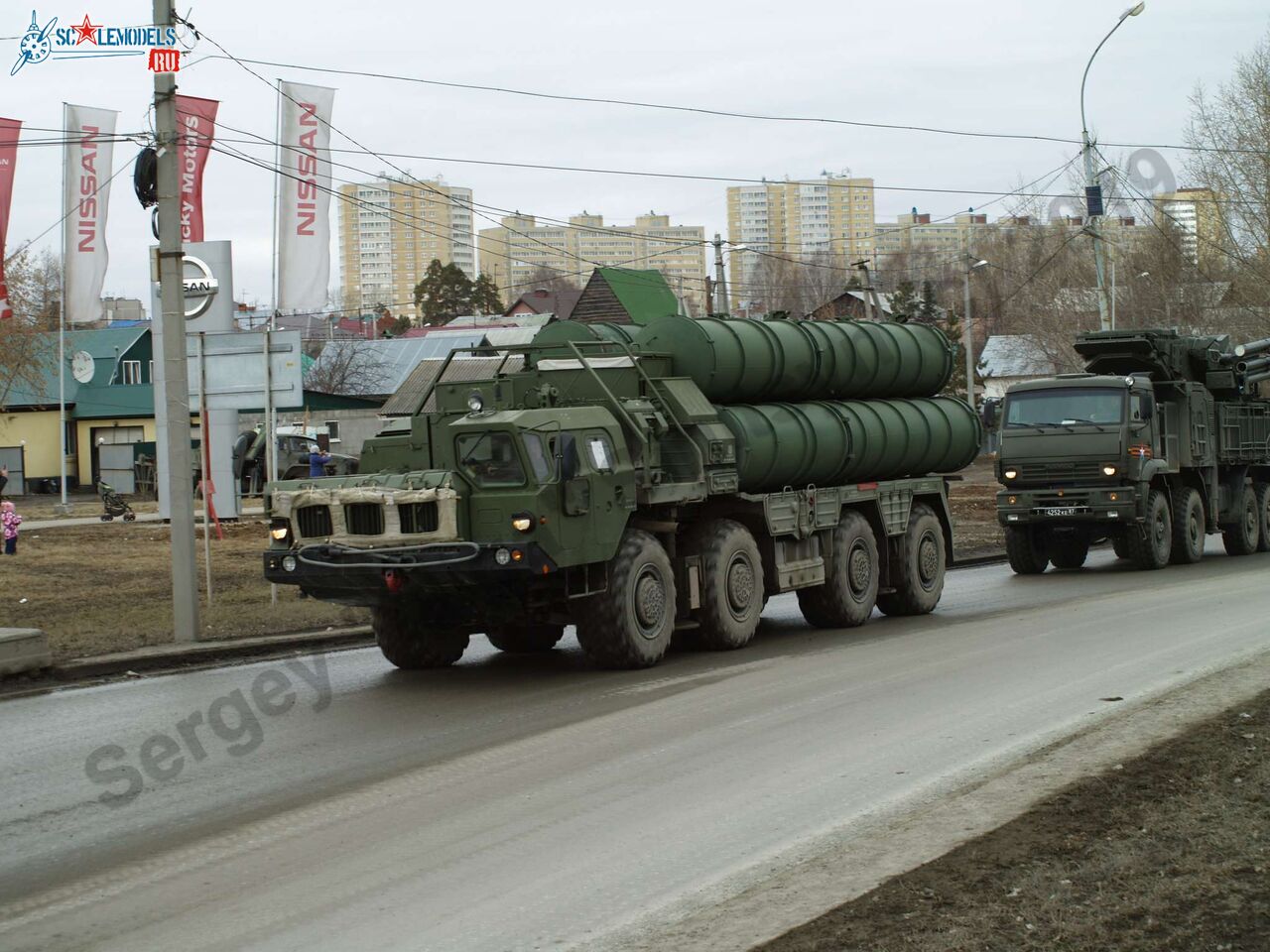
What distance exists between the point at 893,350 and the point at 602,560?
21.2ft

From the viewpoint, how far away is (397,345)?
7275 centimetres

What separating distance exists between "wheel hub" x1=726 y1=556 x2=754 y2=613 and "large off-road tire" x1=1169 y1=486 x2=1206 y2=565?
12297 millimetres

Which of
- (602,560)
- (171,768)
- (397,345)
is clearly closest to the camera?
(171,768)

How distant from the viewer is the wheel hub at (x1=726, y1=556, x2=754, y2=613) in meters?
14.8

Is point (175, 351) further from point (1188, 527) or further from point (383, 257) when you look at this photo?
point (383, 257)

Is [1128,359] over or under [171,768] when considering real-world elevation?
over

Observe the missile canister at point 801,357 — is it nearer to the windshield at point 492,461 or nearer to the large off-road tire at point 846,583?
the large off-road tire at point 846,583

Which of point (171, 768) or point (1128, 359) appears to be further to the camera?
point (1128, 359)

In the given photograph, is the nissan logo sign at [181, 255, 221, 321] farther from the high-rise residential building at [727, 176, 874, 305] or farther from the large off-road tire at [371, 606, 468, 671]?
the high-rise residential building at [727, 176, 874, 305]

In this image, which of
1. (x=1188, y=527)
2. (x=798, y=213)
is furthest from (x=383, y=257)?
(x=1188, y=527)

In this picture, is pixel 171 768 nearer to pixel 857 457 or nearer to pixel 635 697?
pixel 635 697

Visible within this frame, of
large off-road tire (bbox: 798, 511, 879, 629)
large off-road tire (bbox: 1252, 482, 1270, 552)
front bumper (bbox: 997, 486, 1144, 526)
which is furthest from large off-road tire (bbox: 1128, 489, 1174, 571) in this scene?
large off-road tire (bbox: 798, 511, 879, 629)

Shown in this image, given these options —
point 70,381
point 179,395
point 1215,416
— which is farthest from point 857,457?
point 70,381

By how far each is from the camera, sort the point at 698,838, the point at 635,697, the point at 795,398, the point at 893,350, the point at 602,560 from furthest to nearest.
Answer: the point at 893,350
the point at 795,398
the point at 602,560
the point at 635,697
the point at 698,838
